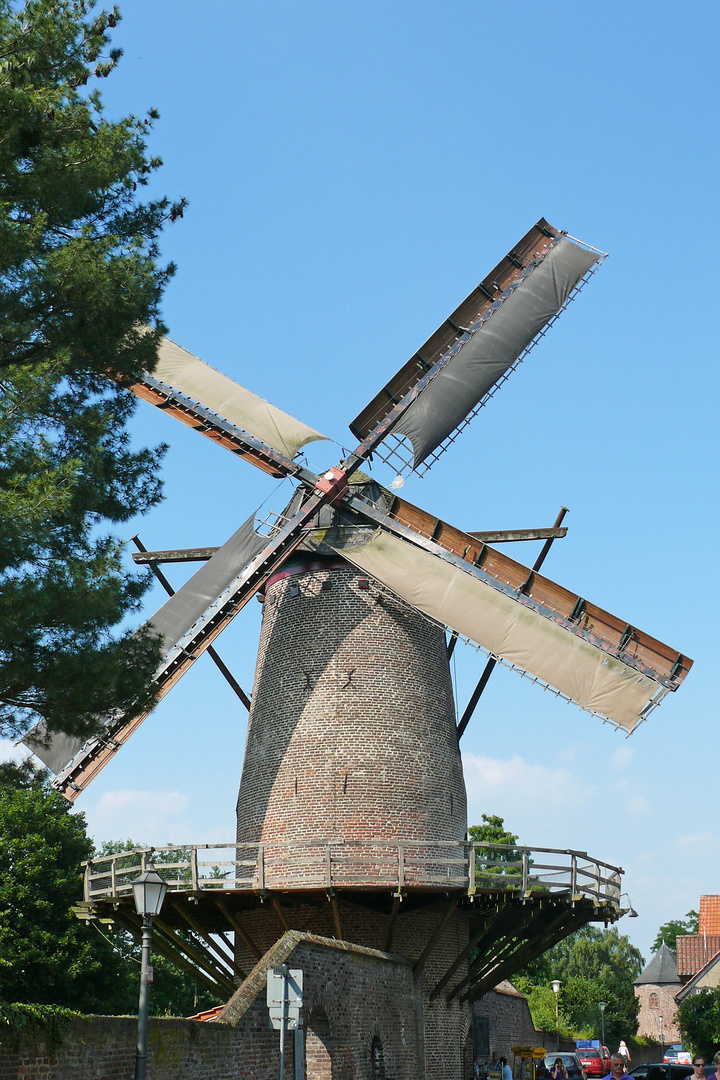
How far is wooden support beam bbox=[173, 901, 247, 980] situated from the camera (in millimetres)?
15672

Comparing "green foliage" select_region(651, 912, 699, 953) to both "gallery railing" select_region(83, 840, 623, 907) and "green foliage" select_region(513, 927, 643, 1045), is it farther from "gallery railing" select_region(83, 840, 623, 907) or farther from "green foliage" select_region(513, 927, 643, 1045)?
"gallery railing" select_region(83, 840, 623, 907)

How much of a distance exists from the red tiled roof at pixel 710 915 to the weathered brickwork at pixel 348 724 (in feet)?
96.6

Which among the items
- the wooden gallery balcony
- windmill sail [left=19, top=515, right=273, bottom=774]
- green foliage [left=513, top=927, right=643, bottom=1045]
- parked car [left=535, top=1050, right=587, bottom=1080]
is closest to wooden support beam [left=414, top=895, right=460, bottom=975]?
the wooden gallery balcony

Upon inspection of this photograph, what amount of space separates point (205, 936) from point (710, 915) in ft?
104

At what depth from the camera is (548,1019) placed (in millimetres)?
34938

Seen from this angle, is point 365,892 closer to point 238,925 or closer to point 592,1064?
point 238,925

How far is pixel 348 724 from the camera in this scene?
16.1 metres

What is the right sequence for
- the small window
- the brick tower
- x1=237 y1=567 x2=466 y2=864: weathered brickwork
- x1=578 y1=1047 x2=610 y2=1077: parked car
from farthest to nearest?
1. x1=578 y1=1047 x2=610 y2=1077: parked car
2. x1=237 y1=567 x2=466 y2=864: weathered brickwork
3. the brick tower
4. the small window

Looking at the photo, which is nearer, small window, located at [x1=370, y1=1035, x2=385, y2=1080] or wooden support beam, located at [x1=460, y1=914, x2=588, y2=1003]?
small window, located at [x1=370, y1=1035, x2=385, y2=1080]

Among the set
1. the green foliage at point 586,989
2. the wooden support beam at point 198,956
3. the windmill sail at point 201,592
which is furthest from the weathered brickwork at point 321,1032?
the green foliage at point 586,989

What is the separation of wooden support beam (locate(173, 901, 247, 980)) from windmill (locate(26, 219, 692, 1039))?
0.15 ft

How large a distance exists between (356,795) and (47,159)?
986 centimetres

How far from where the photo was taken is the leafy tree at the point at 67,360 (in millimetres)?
8586

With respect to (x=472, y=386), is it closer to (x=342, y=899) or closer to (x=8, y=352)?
(x=342, y=899)
